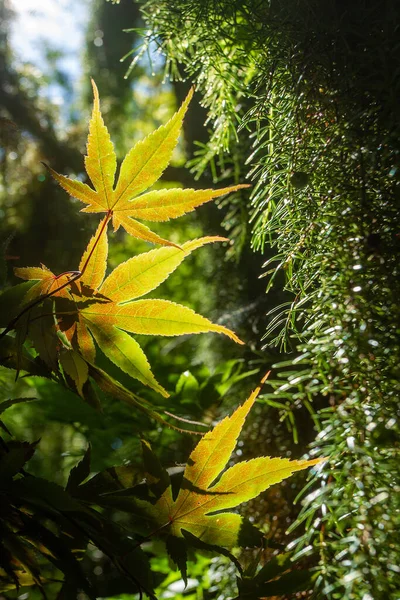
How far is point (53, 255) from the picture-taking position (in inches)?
23.7

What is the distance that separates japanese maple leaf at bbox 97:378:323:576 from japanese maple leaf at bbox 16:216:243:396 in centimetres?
4

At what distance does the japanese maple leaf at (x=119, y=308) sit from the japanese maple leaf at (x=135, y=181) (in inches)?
0.5

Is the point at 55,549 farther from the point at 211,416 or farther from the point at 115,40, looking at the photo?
the point at 115,40

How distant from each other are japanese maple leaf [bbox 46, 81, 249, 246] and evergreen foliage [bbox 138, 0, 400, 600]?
0.05 meters

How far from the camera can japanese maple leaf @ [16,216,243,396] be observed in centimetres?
26

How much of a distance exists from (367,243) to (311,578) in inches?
6.1

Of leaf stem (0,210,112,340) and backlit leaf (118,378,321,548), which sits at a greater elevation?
leaf stem (0,210,112,340)

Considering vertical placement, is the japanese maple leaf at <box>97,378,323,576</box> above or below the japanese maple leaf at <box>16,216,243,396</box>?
below

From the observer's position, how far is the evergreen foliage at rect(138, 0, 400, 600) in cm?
21

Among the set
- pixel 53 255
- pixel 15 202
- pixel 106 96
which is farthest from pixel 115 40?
pixel 53 255

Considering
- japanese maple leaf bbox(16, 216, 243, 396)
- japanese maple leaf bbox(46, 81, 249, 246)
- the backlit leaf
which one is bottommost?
the backlit leaf

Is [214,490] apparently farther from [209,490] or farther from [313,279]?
[313,279]

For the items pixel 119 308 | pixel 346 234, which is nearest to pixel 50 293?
pixel 119 308

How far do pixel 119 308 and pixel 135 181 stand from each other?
2.5 inches
